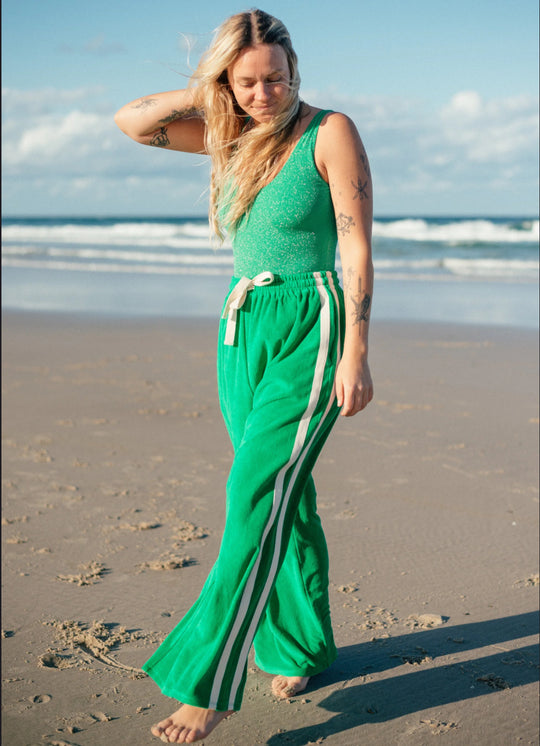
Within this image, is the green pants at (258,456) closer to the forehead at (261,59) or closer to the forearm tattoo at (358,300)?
the forearm tattoo at (358,300)

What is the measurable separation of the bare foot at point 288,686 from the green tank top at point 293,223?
143cm

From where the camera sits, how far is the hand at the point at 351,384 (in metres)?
2.31

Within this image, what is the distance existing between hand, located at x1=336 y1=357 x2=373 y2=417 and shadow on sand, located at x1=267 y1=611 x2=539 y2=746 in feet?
3.57

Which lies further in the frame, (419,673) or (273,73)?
(419,673)

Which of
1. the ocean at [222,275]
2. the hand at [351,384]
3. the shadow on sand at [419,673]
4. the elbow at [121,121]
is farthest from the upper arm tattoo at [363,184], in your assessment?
the ocean at [222,275]

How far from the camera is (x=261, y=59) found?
2.28 metres

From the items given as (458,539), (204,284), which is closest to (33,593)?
(458,539)

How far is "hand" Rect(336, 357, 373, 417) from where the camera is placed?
2.31 m

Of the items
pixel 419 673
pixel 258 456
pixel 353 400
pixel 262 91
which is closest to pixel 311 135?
pixel 262 91

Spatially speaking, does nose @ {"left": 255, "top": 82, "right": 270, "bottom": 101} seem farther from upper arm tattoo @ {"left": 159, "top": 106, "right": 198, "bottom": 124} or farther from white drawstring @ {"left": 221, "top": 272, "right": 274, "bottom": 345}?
white drawstring @ {"left": 221, "top": 272, "right": 274, "bottom": 345}

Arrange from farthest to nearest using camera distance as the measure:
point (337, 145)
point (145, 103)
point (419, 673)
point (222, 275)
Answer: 1. point (222, 275)
2. point (419, 673)
3. point (145, 103)
4. point (337, 145)

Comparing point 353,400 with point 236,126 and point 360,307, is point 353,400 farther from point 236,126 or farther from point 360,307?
point 236,126

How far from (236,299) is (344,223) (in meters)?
0.41

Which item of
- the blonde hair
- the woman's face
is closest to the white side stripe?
the blonde hair
